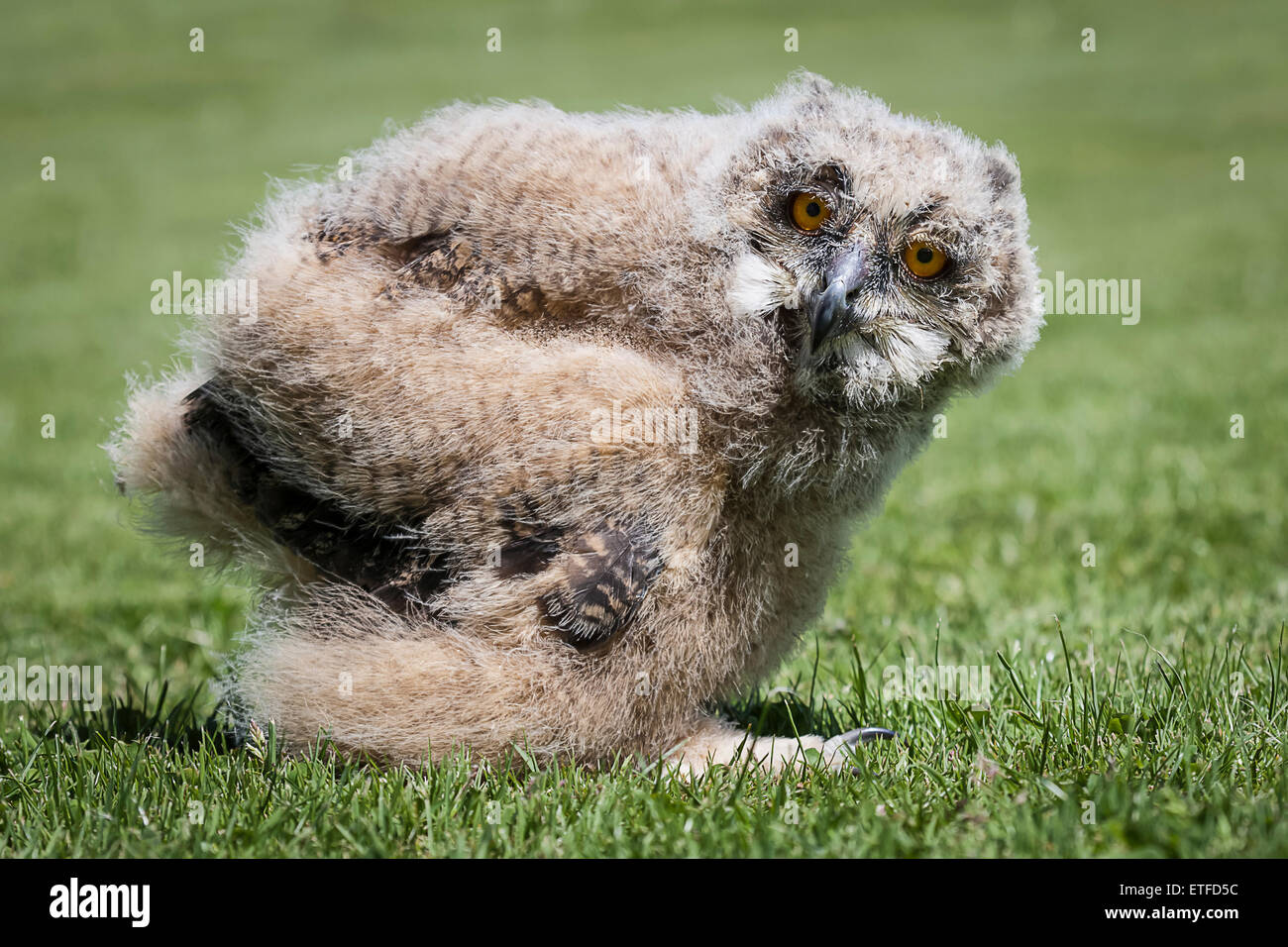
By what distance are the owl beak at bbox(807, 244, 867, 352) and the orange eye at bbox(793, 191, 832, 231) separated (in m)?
0.13

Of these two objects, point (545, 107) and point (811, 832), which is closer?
point (811, 832)

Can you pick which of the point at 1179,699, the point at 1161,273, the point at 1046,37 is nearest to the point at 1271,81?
the point at 1046,37

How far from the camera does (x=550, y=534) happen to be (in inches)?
132

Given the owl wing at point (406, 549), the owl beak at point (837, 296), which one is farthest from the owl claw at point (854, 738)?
the owl beak at point (837, 296)

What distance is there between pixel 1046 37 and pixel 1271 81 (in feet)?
27.5

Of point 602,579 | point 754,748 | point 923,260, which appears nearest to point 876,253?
point 923,260

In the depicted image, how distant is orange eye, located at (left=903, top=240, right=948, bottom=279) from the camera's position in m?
3.30

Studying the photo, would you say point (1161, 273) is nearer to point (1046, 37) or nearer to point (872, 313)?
point (872, 313)

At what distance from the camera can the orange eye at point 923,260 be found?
3303mm

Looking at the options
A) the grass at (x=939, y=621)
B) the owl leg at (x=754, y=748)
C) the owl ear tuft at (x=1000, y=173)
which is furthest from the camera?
the owl leg at (x=754, y=748)

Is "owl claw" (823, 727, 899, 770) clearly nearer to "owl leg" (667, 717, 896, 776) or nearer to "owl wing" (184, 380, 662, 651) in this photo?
"owl leg" (667, 717, 896, 776)

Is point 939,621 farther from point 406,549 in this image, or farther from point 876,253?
point 406,549

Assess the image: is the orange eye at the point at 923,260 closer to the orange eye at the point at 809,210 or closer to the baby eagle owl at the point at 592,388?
the baby eagle owl at the point at 592,388

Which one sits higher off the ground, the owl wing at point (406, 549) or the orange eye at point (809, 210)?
the orange eye at point (809, 210)
